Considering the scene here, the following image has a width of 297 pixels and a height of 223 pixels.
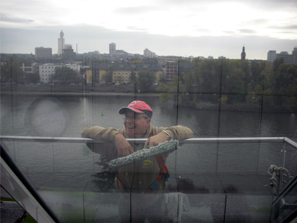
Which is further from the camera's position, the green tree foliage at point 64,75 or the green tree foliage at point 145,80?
the green tree foliage at point 64,75

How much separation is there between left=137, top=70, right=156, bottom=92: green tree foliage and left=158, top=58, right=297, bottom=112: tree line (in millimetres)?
112

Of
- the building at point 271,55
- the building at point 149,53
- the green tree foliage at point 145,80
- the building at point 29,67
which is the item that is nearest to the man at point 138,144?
the green tree foliage at point 145,80

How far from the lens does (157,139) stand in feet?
7.84

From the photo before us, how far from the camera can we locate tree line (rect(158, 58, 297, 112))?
238cm

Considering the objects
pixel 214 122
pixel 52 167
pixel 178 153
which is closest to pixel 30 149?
pixel 52 167

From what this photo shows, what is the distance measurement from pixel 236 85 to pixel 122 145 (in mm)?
1293

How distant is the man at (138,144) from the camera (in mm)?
2402

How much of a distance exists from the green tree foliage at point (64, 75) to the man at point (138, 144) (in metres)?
0.54

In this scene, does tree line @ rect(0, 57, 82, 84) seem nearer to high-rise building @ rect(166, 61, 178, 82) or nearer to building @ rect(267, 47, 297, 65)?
high-rise building @ rect(166, 61, 178, 82)

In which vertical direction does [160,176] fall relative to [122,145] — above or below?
below

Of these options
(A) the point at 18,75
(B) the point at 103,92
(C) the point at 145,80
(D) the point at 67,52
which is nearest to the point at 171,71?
(C) the point at 145,80

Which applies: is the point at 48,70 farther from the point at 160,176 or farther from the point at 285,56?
the point at 285,56

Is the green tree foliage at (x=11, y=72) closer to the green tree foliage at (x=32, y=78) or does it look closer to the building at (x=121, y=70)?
the green tree foliage at (x=32, y=78)

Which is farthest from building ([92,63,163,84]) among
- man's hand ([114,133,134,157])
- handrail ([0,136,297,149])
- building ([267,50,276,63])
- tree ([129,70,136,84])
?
building ([267,50,276,63])
